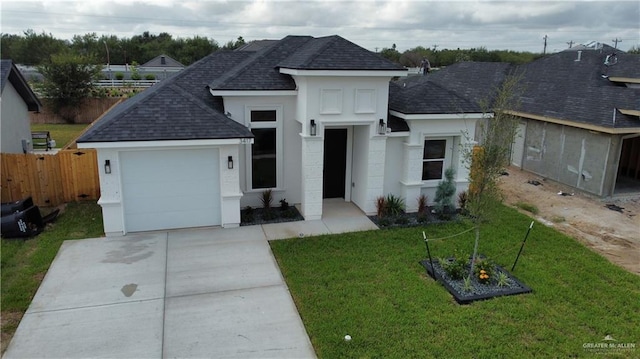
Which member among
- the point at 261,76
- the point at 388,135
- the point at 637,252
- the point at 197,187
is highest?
the point at 261,76

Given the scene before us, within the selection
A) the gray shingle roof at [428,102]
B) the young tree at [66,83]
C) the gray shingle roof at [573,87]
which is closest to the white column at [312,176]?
the gray shingle roof at [428,102]

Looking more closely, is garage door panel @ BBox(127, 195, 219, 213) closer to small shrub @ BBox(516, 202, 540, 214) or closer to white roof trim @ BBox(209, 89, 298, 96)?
white roof trim @ BBox(209, 89, 298, 96)

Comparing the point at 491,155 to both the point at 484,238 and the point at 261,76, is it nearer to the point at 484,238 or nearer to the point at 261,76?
the point at 484,238

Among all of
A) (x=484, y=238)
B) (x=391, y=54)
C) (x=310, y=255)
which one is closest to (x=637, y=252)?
(x=484, y=238)

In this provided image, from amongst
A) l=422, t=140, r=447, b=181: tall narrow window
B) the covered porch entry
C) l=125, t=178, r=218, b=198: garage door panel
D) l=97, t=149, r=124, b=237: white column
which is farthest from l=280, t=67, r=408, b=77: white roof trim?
l=97, t=149, r=124, b=237: white column

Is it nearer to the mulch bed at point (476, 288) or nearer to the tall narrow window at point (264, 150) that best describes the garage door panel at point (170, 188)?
the tall narrow window at point (264, 150)

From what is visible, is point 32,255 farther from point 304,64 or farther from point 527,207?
point 527,207

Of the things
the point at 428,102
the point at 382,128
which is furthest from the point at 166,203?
the point at 428,102
